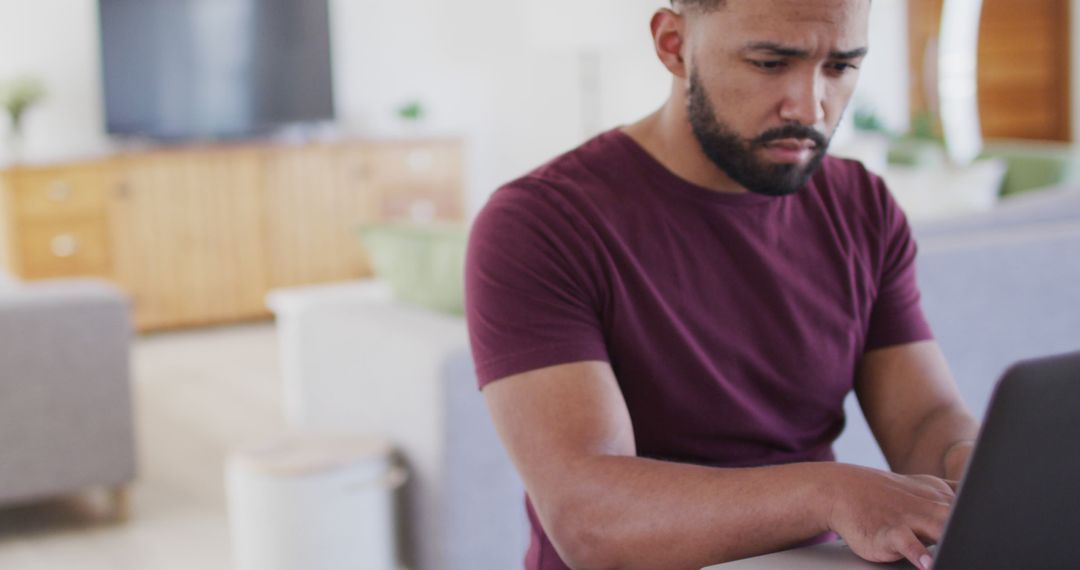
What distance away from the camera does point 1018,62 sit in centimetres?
734

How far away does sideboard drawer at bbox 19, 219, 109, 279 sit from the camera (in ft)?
18.1

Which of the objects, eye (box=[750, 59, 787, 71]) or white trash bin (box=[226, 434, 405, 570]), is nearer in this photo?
eye (box=[750, 59, 787, 71])

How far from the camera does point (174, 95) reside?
6.00m

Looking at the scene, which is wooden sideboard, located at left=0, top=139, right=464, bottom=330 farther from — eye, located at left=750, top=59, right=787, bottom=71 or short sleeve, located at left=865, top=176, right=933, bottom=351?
eye, located at left=750, top=59, right=787, bottom=71

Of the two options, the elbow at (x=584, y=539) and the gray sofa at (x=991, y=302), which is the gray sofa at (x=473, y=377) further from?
the elbow at (x=584, y=539)

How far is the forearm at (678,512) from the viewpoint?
3.59ft

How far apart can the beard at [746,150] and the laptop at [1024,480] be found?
1.72 feet

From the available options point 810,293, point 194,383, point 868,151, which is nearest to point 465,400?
point 810,293

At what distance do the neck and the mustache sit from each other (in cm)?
9

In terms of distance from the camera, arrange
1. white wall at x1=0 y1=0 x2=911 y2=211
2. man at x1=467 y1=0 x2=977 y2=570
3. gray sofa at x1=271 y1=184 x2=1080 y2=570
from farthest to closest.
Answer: white wall at x1=0 y1=0 x2=911 y2=211 → gray sofa at x1=271 y1=184 x2=1080 y2=570 → man at x1=467 y1=0 x2=977 y2=570

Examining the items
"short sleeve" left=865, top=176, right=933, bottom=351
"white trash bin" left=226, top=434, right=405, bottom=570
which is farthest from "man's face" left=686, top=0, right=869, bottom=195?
"white trash bin" left=226, top=434, right=405, bottom=570

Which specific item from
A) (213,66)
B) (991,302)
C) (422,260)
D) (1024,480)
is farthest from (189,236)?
(1024,480)

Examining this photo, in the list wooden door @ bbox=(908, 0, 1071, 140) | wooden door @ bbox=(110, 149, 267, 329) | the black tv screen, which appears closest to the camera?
wooden door @ bbox=(110, 149, 267, 329)

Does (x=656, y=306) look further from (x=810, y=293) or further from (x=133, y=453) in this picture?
(x=133, y=453)
